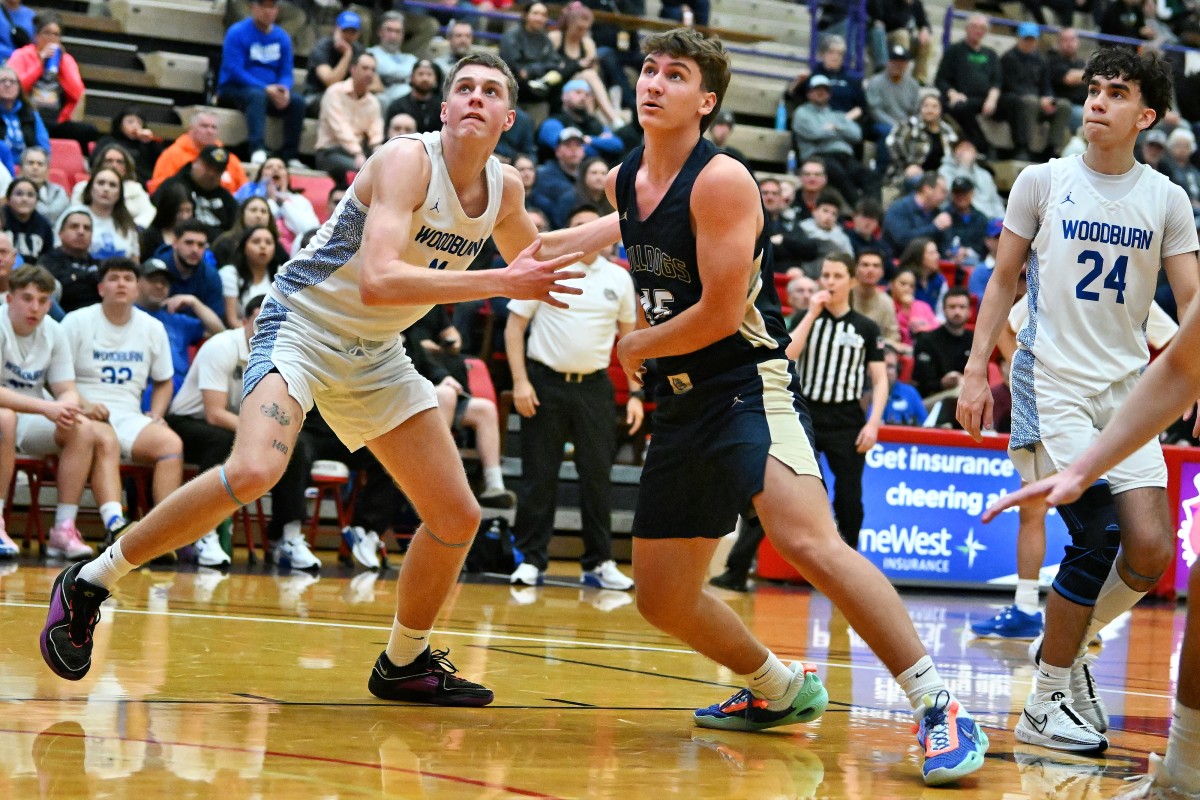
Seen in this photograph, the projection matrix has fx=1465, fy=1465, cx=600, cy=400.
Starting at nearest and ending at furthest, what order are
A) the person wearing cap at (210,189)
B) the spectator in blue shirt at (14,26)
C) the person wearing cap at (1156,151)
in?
the person wearing cap at (210,189) < the spectator in blue shirt at (14,26) < the person wearing cap at (1156,151)

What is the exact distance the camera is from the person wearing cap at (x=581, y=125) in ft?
45.4

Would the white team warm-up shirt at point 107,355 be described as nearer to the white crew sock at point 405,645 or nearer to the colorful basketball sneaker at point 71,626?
the colorful basketball sneaker at point 71,626

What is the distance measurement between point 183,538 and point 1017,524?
7.46 m

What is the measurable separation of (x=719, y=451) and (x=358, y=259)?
1330 millimetres

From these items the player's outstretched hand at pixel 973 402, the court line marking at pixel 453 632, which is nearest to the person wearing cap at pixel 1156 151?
the court line marking at pixel 453 632

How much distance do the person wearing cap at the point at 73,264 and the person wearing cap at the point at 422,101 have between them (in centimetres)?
393

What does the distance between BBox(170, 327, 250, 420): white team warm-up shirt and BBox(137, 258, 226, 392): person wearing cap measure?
447mm

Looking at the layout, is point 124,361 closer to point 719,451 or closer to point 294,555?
point 294,555

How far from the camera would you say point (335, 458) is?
9.80 meters

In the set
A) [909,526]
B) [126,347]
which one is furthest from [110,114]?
[909,526]

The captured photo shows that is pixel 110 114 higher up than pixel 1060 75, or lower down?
lower down

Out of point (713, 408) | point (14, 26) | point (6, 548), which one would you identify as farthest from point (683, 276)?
point (14, 26)

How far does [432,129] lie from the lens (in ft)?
43.2

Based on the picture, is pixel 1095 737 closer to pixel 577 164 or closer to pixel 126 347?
pixel 126 347
